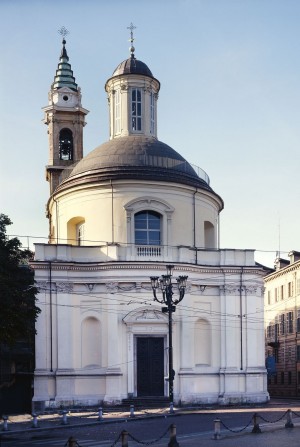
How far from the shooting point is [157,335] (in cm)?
4650

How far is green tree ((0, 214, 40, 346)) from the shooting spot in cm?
3278

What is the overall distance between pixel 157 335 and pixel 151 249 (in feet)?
17.2

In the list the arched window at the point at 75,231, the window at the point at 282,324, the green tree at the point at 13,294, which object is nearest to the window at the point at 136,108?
the arched window at the point at 75,231

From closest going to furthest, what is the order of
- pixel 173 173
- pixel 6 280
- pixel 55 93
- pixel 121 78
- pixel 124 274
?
pixel 6 280 → pixel 124 274 → pixel 173 173 → pixel 121 78 → pixel 55 93

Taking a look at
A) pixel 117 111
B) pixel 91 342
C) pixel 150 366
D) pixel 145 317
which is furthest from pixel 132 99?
pixel 150 366

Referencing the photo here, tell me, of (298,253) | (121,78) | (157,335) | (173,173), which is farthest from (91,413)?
(298,253)

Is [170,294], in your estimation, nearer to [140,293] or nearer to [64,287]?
Result: [140,293]

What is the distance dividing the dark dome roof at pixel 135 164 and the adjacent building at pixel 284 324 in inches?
803

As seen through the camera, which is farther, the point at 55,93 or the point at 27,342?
the point at 55,93

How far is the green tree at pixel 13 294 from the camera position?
108 ft

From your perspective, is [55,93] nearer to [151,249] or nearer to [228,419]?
[151,249]

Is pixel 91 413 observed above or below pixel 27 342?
below

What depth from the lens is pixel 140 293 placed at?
152 ft

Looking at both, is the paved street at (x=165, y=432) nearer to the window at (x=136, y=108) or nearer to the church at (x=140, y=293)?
the church at (x=140, y=293)
